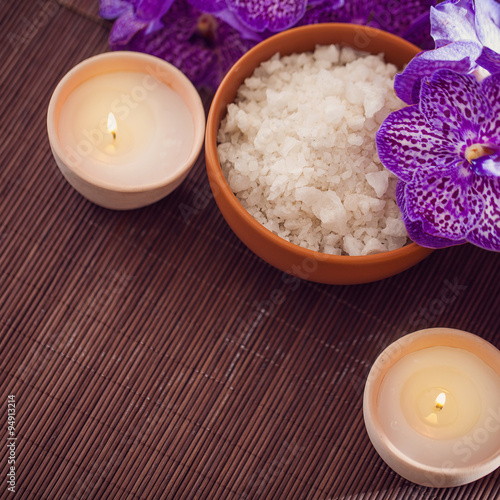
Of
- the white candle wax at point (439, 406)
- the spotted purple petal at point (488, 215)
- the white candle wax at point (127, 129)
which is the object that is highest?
the white candle wax at point (127, 129)

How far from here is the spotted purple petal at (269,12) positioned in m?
0.74

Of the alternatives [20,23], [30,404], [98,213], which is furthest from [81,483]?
[20,23]

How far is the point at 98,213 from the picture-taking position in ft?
2.65

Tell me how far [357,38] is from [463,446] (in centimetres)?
51

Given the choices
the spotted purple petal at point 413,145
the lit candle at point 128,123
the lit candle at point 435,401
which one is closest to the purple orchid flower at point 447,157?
the spotted purple petal at point 413,145

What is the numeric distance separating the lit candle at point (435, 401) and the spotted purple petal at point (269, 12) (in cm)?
42

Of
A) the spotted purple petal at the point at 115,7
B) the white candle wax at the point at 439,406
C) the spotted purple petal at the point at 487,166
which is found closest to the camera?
the spotted purple petal at the point at 487,166

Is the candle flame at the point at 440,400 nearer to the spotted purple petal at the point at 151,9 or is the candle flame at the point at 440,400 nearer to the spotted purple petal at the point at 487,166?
the spotted purple petal at the point at 487,166

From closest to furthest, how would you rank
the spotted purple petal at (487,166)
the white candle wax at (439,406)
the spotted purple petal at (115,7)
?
the spotted purple petal at (487,166)
the white candle wax at (439,406)
the spotted purple petal at (115,7)

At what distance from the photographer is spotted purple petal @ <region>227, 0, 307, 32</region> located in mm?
737

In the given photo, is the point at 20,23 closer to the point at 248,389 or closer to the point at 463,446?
the point at 248,389

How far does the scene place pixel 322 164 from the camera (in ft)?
2.29

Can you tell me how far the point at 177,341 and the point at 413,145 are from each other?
386mm

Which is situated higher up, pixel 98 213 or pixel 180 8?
pixel 180 8
